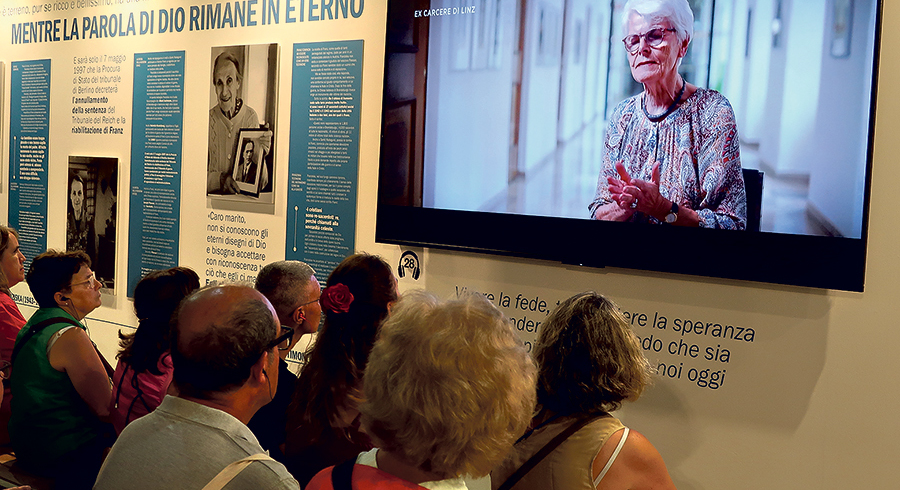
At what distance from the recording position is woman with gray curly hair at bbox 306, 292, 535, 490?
131cm

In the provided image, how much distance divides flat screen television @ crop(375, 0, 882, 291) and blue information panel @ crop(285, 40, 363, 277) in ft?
1.17

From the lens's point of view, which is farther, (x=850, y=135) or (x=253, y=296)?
(x=850, y=135)

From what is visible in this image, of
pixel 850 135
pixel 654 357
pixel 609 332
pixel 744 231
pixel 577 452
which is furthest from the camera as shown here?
pixel 654 357

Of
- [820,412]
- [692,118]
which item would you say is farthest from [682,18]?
[820,412]

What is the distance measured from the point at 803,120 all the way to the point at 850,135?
0.16 metres

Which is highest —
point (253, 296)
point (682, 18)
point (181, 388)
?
point (682, 18)

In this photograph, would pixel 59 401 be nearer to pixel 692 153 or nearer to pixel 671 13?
pixel 692 153

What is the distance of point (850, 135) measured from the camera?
2561 millimetres

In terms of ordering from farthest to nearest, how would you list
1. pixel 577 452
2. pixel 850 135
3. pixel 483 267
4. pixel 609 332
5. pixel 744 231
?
pixel 483 267 < pixel 744 231 < pixel 850 135 < pixel 609 332 < pixel 577 452

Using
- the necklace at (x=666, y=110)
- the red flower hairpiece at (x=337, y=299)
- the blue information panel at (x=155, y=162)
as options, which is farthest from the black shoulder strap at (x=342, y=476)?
the blue information panel at (x=155, y=162)

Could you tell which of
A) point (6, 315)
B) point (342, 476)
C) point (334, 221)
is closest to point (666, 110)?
point (334, 221)

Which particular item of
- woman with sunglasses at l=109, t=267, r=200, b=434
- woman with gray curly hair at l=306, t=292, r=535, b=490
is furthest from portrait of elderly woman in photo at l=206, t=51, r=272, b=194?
woman with gray curly hair at l=306, t=292, r=535, b=490

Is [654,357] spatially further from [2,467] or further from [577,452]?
[2,467]

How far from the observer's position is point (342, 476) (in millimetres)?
1340
